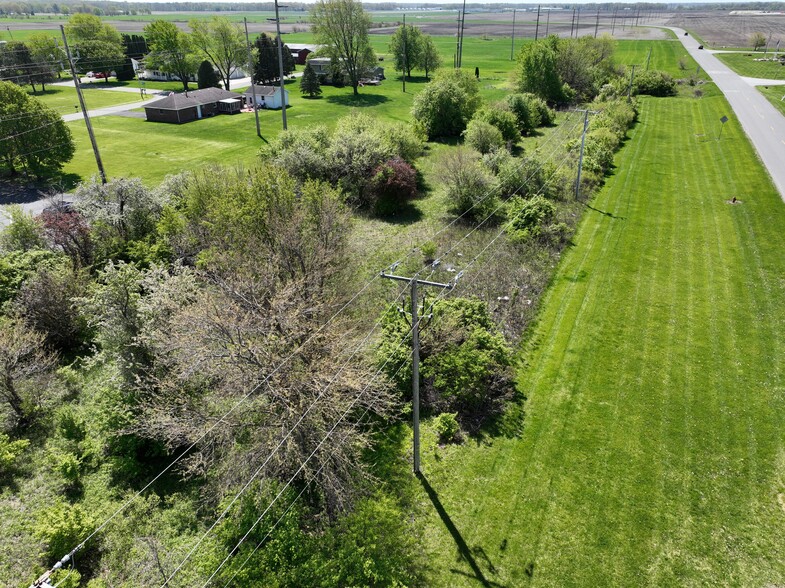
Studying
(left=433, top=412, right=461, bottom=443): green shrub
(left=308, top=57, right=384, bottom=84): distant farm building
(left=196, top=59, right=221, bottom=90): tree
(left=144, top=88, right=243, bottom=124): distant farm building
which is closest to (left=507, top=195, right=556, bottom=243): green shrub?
(left=433, top=412, right=461, bottom=443): green shrub

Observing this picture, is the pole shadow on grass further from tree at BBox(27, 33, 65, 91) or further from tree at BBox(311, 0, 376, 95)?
tree at BBox(27, 33, 65, 91)

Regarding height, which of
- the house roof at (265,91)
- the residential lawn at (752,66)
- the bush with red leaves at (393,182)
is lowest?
the bush with red leaves at (393,182)

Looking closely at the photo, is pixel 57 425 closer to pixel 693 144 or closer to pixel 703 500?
pixel 703 500

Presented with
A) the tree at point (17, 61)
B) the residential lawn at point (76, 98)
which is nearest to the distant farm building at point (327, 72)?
the residential lawn at point (76, 98)

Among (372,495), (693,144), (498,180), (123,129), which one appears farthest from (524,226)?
(123,129)

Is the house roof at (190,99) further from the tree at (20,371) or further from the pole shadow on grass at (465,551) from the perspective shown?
the pole shadow on grass at (465,551)

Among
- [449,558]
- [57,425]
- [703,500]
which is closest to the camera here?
[449,558]
